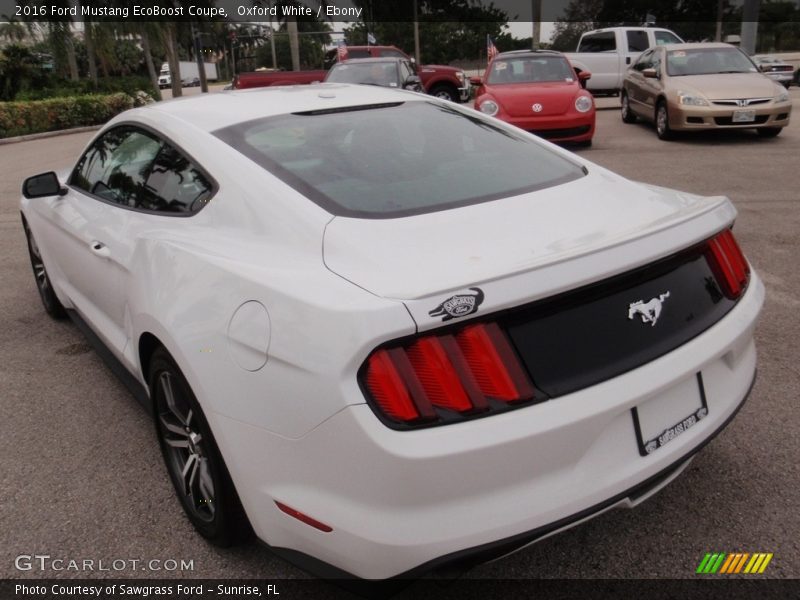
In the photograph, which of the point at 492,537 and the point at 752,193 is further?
the point at 752,193

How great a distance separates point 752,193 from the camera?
7.51m

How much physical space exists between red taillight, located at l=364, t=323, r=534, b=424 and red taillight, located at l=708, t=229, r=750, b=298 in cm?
90

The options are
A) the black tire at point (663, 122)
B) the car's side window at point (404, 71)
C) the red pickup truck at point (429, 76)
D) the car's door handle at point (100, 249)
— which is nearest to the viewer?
the car's door handle at point (100, 249)

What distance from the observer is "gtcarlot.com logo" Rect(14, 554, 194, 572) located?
93.7 inches

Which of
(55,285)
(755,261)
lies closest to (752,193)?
(755,261)

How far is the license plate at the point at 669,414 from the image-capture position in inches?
75.1

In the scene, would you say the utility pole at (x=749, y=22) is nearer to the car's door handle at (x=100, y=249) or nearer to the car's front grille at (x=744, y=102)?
the car's front grille at (x=744, y=102)

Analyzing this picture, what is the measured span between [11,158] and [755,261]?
46.8ft

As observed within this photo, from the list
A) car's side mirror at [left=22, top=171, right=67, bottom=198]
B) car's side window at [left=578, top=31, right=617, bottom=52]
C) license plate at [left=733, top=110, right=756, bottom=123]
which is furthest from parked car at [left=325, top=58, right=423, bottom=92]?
car's side mirror at [left=22, top=171, right=67, bottom=198]

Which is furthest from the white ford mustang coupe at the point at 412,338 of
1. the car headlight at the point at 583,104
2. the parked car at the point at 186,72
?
the parked car at the point at 186,72

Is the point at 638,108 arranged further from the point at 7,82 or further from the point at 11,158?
the point at 7,82

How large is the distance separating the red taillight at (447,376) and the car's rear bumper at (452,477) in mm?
44

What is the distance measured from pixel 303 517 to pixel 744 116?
10.3 m

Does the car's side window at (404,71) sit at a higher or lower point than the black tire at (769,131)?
higher
